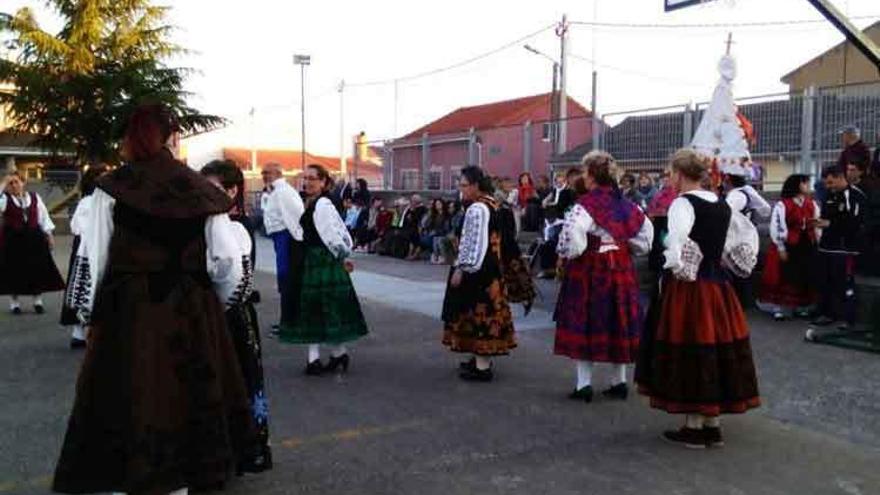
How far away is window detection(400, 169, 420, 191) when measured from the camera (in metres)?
22.3

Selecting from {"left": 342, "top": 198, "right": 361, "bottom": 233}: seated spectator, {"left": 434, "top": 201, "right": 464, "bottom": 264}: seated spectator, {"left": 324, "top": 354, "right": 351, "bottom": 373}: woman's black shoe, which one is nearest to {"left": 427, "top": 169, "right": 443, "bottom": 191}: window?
{"left": 342, "top": 198, "right": 361, "bottom": 233}: seated spectator

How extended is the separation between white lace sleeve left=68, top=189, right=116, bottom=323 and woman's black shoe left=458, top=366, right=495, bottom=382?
12.0ft

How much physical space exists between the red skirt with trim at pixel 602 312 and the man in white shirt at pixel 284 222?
90.3 inches

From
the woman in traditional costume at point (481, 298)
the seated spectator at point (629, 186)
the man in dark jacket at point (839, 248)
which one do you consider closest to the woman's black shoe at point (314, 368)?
the woman in traditional costume at point (481, 298)

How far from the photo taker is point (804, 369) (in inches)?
287

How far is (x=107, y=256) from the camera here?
3.65 metres

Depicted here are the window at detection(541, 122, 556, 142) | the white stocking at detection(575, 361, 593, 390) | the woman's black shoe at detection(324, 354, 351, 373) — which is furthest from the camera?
the window at detection(541, 122, 556, 142)

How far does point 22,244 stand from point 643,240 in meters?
7.58

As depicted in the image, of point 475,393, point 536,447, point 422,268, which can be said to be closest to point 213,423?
point 536,447

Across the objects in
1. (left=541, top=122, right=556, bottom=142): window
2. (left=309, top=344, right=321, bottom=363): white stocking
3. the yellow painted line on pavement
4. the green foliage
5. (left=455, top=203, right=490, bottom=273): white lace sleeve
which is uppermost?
the green foliage

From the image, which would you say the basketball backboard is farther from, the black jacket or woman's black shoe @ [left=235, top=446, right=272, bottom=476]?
woman's black shoe @ [left=235, top=446, right=272, bottom=476]

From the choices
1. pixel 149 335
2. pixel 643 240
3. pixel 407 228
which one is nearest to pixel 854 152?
pixel 643 240

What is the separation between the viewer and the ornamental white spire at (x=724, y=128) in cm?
850

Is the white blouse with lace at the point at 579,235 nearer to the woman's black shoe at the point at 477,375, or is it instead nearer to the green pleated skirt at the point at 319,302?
the woman's black shoe at the point at 477,375
